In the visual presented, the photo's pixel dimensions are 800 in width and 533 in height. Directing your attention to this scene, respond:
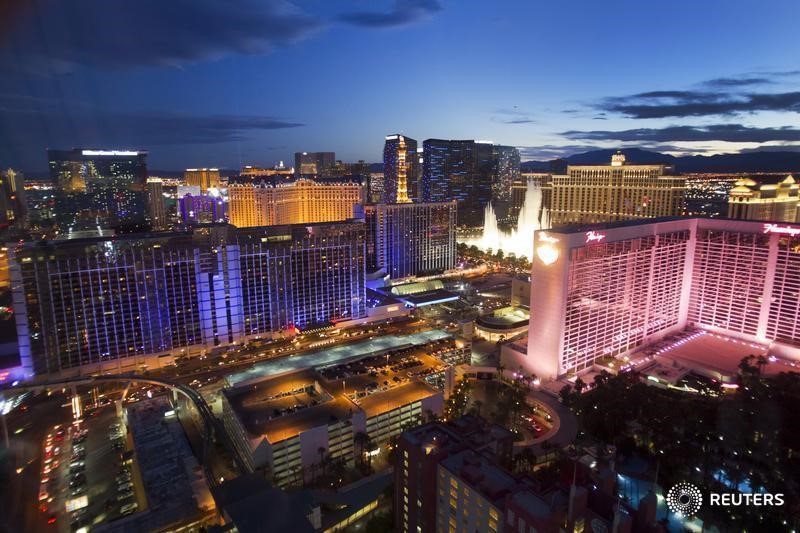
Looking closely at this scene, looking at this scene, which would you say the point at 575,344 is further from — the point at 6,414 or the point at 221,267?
the point at 6,414

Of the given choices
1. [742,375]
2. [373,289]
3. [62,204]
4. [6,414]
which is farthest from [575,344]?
[62,204]

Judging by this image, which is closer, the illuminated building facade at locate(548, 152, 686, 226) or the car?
the car

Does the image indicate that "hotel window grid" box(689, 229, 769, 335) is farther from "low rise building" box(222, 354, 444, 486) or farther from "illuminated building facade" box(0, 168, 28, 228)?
"illuminated building facade" box(0, 168, 28, 228)

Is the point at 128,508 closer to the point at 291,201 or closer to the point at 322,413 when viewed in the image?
the point at 322,413

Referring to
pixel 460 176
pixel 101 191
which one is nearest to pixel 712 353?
pixel 460 176

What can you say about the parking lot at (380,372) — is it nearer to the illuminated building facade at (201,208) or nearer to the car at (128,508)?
the car at (128,508)

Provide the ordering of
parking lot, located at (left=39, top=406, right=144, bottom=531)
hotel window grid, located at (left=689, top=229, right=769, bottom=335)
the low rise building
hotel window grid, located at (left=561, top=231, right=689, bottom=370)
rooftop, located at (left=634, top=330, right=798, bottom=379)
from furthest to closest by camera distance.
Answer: hotel window grid, located at (left=689, top=229, right=769, bottom=335)
rooftop, located at (left=634, top=330, right=798, bottom=379)
hotel window grid, located at (left=561, top=231, right=689, bottom=370)
the low rise building
parking lot, located at (left=39, top=406, right=144, bottom=531)

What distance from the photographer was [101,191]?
10331cm

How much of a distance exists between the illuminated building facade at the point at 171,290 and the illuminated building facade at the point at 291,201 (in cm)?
3753

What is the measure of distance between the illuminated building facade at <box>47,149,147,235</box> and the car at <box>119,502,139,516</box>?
64.3m

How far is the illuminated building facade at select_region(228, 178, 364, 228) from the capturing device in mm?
99875

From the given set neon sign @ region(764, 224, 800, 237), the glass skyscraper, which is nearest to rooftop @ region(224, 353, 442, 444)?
neon sign @ region(764, 224, 800, 237)

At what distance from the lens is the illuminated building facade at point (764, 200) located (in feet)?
257

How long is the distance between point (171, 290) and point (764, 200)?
93879 mm
